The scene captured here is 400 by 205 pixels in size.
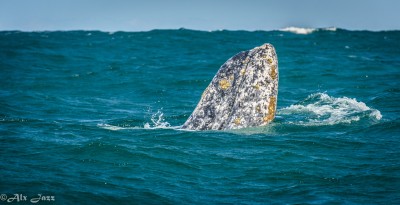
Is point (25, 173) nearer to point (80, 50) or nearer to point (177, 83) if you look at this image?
point (177, 83)

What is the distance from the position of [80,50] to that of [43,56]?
13.1ft

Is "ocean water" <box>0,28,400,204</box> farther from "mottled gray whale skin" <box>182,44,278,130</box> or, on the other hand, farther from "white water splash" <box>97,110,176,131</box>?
"mottled gray whale skin" <box>182,44,278,130</box>

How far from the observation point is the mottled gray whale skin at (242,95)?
13.7 meters

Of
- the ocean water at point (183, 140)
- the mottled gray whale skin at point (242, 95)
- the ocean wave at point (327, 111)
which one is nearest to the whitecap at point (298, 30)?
the ocean water at point (183, 140)

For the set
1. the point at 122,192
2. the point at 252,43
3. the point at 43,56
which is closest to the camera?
the point at 122,192

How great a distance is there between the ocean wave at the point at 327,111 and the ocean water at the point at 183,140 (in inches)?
1.3

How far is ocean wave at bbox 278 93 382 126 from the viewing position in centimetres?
1584

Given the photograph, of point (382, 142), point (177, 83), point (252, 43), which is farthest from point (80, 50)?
point (382, 142)

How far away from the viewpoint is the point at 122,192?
30.7 ft

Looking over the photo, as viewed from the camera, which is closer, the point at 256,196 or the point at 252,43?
the point at 256,196

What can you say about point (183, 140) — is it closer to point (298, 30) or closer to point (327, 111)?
point (327, 111)

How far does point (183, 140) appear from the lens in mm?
13125

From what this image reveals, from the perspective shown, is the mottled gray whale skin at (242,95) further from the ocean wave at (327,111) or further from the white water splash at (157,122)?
the ocean wave at (327,111)

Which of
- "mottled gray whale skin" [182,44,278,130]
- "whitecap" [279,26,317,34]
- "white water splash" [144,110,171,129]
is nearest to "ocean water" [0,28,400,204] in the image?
"white water splash" [144,110,171,129]
